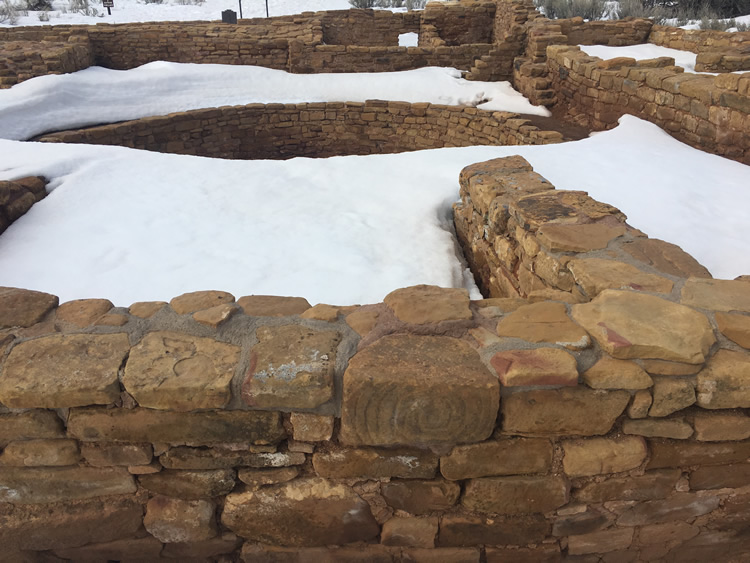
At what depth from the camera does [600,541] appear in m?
2.14

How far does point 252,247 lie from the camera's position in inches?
177

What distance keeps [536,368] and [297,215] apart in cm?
348

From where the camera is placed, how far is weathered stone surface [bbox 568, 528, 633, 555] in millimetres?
2123

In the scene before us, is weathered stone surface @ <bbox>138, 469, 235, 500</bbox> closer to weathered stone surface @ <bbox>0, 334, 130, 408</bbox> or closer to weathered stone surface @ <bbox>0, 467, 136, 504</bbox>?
weathered stone surface @ <bbox>0, 467, 136, 504</bbox>

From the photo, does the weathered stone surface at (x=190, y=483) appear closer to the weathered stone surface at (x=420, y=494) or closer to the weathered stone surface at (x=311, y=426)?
the weathered stone surface at (x=311, y=426)

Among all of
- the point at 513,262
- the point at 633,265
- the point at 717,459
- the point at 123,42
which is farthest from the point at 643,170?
the point at 123,42

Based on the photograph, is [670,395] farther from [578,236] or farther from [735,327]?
[578,236]

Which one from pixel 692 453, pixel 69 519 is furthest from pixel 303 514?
pixel 692 453

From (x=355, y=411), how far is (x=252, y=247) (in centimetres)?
292

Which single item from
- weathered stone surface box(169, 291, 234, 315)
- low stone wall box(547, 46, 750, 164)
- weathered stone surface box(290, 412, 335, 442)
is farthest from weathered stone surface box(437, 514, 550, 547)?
low stone wall box(547, 46, 750, 164)

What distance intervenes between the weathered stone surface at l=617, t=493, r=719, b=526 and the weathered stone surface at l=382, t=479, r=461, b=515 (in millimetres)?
668

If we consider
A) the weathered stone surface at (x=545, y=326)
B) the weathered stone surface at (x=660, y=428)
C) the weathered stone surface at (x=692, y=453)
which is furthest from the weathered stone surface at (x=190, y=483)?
the weathered stone surface at (x=692, y=453)

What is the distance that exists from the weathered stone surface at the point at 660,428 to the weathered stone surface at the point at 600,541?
0.45 meters

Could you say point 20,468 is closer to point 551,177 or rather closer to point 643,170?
point 551,177
